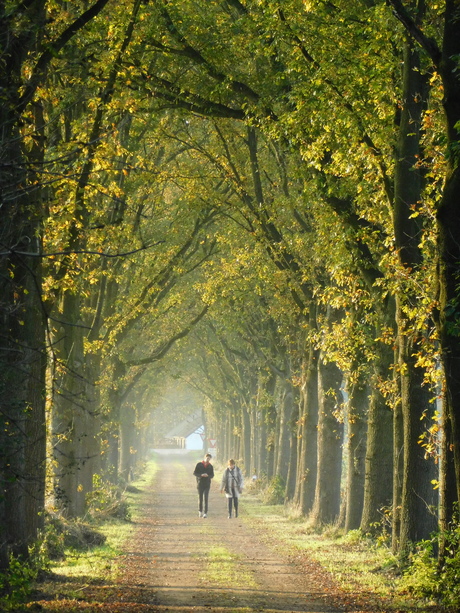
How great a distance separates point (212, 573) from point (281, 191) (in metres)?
12.5

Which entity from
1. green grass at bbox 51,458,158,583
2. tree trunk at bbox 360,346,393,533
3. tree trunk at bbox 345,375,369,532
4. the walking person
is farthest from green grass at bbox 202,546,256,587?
the walking person

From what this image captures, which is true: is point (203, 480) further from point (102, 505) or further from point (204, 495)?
point (102, 505)

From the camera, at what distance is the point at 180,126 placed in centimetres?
2389

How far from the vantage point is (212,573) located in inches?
586

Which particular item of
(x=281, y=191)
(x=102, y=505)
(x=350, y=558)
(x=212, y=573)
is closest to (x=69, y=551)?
(x=212, y=573)

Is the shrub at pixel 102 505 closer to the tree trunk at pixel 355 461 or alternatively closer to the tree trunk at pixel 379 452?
the tree trunk at pixel 355 461

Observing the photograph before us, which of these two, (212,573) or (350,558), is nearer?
(212,573)

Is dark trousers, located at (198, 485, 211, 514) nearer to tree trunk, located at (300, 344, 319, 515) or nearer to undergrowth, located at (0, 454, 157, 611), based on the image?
undergrowth, located at (0, 454, 157, 611)

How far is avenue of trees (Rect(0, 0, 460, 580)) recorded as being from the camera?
10359mm

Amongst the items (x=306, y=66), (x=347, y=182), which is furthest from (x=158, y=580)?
(x=306, y=66)

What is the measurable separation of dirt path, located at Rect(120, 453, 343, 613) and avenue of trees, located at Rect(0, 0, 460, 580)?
1930 millimetres

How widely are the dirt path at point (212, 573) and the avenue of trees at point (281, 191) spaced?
1.93 m

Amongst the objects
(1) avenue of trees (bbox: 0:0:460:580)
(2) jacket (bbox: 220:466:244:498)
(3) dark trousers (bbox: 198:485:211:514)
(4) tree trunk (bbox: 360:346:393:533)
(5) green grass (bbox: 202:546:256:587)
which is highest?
(1) avenue of trees (bbox: 0:0:460:580)

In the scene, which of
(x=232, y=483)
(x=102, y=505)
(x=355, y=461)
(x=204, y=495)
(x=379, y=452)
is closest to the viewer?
(x=379, y=452)
